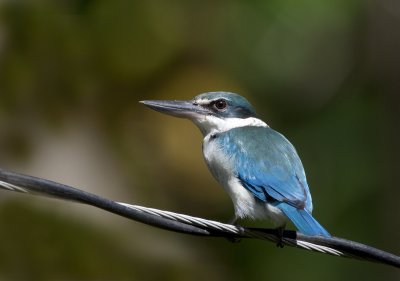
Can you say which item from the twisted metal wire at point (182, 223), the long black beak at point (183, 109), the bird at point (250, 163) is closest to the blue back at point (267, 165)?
the bird at point (250, 163)

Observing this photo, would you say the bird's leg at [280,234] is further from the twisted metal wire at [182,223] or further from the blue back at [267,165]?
the blue back at [267,165]

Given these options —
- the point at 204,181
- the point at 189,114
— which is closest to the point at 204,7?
the point at 204,181

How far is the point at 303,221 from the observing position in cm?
434

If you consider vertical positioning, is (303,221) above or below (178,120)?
below

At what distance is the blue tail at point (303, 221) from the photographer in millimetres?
4238

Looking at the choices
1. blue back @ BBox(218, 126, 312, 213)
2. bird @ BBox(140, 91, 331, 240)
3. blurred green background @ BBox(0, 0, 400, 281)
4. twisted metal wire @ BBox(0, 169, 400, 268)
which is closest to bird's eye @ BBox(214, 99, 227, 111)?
bird @ BBox(140, 91, 331, 240)

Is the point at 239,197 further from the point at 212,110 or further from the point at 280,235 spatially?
the point at 212,110

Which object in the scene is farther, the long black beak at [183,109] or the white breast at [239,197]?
the long black beak at [183,109]

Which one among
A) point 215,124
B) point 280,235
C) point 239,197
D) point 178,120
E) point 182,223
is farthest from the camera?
point 178,120

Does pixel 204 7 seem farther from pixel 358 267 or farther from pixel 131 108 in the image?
pixel 358 267

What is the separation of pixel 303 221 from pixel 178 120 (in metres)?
4.80

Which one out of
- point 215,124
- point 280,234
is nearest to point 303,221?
point 280,234

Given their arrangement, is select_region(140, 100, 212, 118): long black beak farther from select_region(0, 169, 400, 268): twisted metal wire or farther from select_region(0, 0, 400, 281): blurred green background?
select_region(0, 0, 400, 281): blurred green background

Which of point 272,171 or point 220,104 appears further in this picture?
point 220,104
